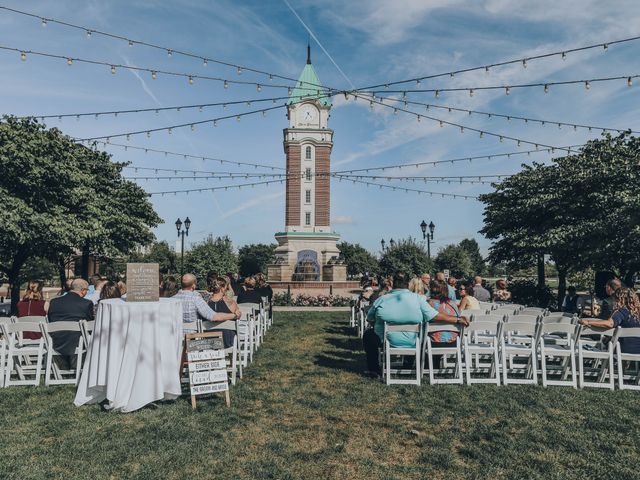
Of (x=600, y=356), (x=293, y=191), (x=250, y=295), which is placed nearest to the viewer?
(x=600, y=356)

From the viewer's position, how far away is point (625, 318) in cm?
691

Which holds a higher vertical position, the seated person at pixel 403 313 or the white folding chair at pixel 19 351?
the seated person at pixel 403 313

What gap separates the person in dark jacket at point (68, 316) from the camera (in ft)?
23.3

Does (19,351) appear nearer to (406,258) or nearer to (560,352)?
(560,352)

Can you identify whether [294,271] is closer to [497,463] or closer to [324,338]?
[324,338]

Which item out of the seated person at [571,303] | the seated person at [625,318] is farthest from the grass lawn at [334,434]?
the seated person at [571,303]

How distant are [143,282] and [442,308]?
470 cm

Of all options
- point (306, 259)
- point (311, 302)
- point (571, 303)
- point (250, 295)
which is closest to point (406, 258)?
point (306, 259)

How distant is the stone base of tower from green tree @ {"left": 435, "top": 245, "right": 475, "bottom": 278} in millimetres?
18776

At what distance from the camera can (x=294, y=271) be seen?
4634 cm

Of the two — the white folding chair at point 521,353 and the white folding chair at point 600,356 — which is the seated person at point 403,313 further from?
the white folding chair at point 600,356

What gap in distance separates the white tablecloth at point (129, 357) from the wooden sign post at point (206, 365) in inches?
10.6

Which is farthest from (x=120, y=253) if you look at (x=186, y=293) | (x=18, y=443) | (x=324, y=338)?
(x=18, y=443)

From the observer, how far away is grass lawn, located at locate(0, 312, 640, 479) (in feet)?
13.2
